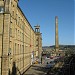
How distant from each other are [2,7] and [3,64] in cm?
850

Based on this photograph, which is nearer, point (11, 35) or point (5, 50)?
point (5, 50)

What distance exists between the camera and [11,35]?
3170 centimetres

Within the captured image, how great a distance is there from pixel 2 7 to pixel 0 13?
107 centimetres

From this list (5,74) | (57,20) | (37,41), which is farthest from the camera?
(57,20)

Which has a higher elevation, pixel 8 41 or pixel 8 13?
pixel 8 13

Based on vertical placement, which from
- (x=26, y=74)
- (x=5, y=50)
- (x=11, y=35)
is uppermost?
(x=11, y=35)

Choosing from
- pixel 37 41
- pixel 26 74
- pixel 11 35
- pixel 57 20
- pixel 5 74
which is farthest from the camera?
pixel 57 20

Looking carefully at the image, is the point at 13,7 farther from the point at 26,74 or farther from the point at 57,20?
the point at 57,20

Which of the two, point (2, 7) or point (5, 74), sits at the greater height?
point (2, 7)

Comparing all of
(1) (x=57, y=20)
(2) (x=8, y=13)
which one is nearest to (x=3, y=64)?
(2) (x=8, y=13)

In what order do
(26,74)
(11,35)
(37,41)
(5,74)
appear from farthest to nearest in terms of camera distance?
(37,41)
(26,74)
(11,35)
(5,74)

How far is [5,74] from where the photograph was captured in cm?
2923

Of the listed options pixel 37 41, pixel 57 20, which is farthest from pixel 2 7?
pixel 57 20

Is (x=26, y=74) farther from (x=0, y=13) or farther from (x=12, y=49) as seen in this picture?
(x=0, y=13)
